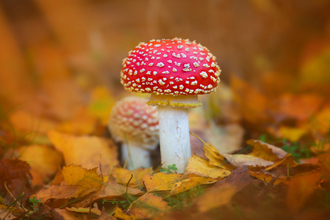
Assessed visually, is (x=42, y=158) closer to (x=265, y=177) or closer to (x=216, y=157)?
(x=216, y=157)

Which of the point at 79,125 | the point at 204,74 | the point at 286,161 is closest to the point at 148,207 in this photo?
the point at 204,74

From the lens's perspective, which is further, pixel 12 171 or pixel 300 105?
pixel 300 105

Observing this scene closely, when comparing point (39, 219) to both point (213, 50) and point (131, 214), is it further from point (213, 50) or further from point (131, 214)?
point (213, 50)

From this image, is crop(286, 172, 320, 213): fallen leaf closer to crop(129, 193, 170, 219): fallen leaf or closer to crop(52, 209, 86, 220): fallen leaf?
crop(129, 193, 170, 219): fallen leaf

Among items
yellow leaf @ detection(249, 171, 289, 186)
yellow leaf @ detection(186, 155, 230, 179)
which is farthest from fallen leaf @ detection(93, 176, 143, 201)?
yellow leaf @ detection(249, 171, 289, 186)

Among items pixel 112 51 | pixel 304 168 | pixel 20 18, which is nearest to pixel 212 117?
pixel 304 168

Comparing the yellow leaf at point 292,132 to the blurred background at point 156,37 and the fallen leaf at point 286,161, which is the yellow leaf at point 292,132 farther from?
the fallen leaf at point 286,161
